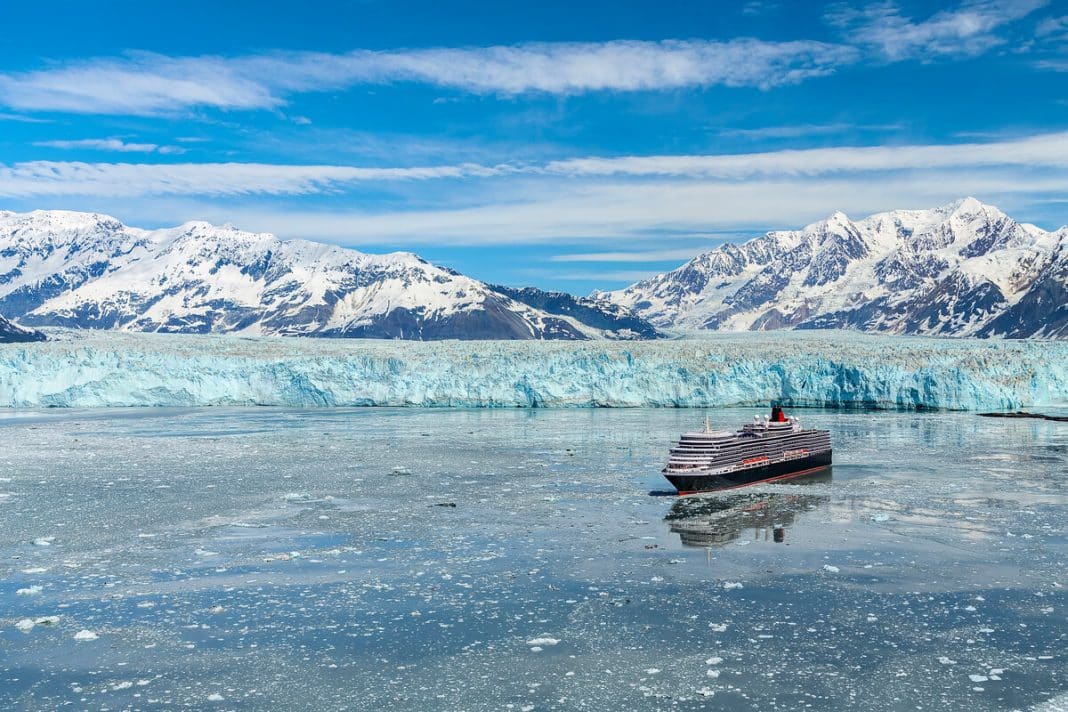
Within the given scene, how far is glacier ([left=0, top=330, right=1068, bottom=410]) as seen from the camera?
5344 cm

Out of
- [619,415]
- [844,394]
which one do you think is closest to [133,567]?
[619,415]

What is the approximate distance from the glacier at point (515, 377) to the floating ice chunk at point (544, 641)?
145 feet

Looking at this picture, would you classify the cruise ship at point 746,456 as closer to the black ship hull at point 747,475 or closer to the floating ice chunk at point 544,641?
the black ship hull at point 747,475

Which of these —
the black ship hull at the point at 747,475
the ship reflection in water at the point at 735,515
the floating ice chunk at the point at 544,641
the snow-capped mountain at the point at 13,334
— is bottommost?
the floating ice chunk at the point at 544,641

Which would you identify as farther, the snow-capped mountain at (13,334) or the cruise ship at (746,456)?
the snow-capped mountain at (13,334)

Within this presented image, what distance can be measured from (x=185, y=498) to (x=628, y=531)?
11.3 meters

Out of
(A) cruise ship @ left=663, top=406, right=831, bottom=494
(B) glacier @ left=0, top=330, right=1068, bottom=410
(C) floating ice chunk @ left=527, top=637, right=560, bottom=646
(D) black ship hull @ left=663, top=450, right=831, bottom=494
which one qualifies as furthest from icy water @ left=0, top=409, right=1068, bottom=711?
(B) glacier @ left=0, top=330, right=1068, bottom=410

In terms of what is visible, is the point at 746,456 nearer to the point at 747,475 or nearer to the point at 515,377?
the point at 747,475

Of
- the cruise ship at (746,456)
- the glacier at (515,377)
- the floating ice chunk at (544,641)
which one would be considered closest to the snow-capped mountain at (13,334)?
the glacier at (515,377)

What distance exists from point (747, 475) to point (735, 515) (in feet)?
16.8

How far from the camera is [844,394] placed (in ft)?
180

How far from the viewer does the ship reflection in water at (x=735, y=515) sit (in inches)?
725

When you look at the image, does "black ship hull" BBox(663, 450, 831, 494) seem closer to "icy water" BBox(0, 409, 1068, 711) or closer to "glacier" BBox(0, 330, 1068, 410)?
"icy water" BBox(0, 409, 1068, 711)

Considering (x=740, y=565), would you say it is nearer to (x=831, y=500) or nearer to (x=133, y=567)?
(x=831, y=500)
